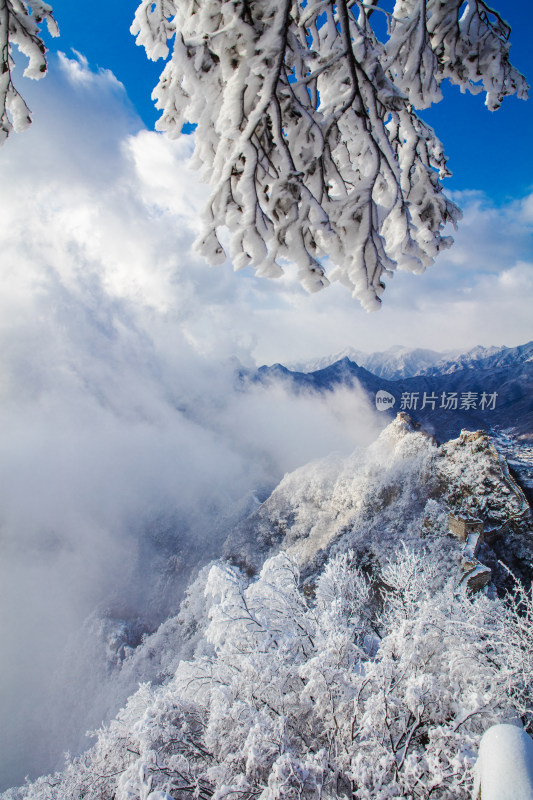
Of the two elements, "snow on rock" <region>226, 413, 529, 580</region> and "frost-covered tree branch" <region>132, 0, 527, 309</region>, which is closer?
"frost-covered tree branch" <region>132, 0, 527, 309</region>

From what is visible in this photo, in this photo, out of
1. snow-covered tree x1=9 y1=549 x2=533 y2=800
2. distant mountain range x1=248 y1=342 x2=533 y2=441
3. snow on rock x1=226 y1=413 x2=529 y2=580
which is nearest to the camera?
snow-covered tree x1=9 y1=549 x2=533 y2=800

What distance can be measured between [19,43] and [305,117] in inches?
74.9

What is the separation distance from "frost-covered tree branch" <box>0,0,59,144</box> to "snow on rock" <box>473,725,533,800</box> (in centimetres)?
602

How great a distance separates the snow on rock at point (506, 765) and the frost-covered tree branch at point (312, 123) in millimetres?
3745

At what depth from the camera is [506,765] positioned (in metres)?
2.49

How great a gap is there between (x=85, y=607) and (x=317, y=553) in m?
43.9

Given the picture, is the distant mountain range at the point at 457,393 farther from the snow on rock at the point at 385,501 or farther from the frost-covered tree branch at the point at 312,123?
the frost-covered tree branch at the point at 312,123

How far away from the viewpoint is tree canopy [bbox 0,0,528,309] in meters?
1.71

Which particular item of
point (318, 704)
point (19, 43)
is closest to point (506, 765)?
point (318, 704)

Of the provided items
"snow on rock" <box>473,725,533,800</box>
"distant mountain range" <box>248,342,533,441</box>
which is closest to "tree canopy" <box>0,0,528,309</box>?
"snow on rock" <box>473,725,533,800</box>

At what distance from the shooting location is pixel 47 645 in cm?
4247

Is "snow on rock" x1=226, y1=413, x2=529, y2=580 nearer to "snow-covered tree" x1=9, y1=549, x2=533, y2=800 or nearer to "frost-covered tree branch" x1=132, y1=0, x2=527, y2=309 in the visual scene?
"snow-covered tree" x1=9, y1=549, x2=533, y2=800

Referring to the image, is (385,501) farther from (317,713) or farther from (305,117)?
(305,117)

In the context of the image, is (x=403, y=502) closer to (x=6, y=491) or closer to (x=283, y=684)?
(x=283, y=684)
